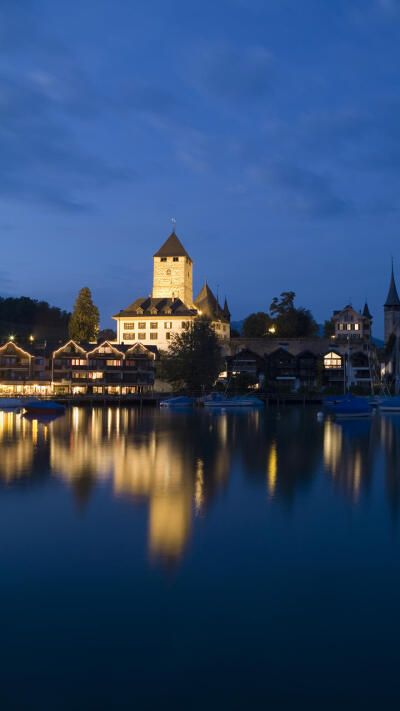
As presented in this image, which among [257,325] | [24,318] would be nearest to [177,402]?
[257,325]

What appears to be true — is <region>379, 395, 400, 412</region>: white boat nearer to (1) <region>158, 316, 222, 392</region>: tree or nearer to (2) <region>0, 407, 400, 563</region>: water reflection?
(2) <region>0, 407, 400, 563</region>: water reflection

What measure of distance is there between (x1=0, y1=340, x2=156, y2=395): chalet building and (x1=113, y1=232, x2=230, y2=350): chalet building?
11447mm

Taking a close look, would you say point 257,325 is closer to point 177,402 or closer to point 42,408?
point 177,402

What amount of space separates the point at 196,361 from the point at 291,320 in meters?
45.1

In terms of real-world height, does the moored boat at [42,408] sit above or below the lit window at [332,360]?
below

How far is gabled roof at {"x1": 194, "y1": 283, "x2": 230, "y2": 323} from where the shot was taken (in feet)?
405

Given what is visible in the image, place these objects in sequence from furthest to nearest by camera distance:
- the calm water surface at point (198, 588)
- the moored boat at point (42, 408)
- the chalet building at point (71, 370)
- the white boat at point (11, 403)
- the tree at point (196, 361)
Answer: the chalet building at point (71, 370), the tree at point (196, 361), the white boat at point (11, 403), the moored boat at point (42, 408), the calm water surface at point (198, 588)

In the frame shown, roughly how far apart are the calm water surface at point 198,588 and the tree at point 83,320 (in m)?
83.5

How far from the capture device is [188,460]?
107 ft

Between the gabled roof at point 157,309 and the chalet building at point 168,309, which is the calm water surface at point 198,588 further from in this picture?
the gabled roof at point 157,309

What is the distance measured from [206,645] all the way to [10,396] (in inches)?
3125

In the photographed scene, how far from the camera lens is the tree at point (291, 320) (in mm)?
122438

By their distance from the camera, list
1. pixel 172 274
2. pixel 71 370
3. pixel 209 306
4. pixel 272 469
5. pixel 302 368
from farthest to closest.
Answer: pixel 172 274 < pixel 209 306 < pixel 302 368 < pixel 71 370 < pixel 272 469

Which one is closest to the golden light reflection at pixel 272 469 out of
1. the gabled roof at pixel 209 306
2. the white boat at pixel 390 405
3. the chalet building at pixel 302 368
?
the white boat at pixel 390 405
